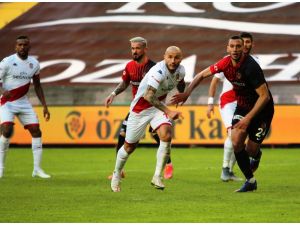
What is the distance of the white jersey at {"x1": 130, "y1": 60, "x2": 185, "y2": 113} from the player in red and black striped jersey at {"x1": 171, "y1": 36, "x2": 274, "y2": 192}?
0.28 metres

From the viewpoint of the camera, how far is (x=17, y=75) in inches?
557

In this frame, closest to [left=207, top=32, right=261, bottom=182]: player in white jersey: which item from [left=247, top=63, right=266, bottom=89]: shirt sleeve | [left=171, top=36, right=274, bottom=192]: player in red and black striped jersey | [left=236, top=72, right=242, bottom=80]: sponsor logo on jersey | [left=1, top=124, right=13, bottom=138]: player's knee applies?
[left=171, top=36, right=274, bottom=192]: player in red and black striped jersey

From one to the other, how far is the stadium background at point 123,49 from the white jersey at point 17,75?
7.78 meters

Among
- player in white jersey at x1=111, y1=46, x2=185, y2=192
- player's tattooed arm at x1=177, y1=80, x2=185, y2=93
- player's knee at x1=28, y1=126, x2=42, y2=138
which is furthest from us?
player's knee at x1=28, y1=126, x2=42, y2=138

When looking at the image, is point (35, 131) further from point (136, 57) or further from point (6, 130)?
point (136, 57)

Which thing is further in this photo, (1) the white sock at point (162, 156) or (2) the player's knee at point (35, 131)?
(2) the player's knee at point (35, 131)

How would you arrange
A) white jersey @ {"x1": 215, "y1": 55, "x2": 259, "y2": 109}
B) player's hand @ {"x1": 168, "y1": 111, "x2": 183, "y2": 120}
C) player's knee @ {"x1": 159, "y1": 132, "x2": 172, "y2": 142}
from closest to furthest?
1. player's hand @ {"x1": 168, "y1": 111, "x2": 183, "y2": 120}
2. player's knee @ {"x1": 159, "y1": 132, "x2": 172, "y2": 142}
3. white jersey @ {"x1": 215, "y1": 55, "x2": 259, "y2": 109}

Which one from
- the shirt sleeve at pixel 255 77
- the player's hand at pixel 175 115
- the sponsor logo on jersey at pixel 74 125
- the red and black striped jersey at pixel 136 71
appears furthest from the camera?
the sponsor logo on jersey at pixel 74 125

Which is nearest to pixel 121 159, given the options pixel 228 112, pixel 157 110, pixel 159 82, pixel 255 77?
pixel 157 110

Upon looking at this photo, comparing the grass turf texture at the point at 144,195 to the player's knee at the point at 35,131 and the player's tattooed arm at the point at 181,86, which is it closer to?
the player's knee at the point at 35,131

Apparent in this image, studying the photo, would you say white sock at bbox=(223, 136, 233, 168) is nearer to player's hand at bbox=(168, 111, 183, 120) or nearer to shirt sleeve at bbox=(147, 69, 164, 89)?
shirt sleeve at bbox=(147, 69, 164, 89)

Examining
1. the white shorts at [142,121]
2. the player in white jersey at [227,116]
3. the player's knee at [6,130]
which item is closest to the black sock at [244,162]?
the white shorts at [142,121]

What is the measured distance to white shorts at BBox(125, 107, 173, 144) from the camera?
11.5 metres

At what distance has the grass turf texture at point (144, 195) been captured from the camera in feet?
29.5
